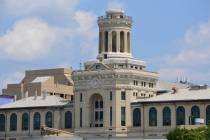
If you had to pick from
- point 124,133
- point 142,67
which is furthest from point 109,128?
point 142,67

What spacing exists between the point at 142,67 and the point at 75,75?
13407 millimetres

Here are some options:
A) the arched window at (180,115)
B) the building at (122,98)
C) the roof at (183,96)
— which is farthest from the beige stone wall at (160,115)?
the roof at (183,96)

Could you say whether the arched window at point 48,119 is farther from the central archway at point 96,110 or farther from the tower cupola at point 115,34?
the tower cupola at point 115,34

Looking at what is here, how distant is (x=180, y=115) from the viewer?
181500mm

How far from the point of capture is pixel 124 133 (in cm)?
18450

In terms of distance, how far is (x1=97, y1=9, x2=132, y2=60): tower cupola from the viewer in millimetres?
193625

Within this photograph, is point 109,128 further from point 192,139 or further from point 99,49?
point 192,139

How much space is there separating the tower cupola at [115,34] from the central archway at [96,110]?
830 centimetres

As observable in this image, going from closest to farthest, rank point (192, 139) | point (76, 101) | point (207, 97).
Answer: point (192, 139), point (207, 97), point (76, 101)

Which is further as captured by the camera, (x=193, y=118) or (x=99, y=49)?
(x=99, y=49)

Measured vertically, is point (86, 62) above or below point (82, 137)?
above

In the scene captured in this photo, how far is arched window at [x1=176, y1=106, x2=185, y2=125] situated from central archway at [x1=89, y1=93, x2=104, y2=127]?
15.4 m

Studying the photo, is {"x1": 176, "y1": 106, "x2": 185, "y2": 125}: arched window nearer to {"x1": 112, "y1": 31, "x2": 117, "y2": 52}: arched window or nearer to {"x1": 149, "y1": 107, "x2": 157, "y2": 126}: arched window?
{"x1": 149, "y1": 107, "x2": 157, "y2": 126}: arched window

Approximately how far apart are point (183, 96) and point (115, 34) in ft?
66.6
